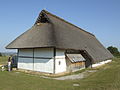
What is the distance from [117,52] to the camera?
5472 centimetres

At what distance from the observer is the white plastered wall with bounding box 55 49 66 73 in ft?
52.5

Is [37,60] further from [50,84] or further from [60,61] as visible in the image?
[50,84]

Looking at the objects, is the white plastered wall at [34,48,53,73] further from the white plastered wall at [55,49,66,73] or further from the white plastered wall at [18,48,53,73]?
the white plastered wall at [55,49,66,73]

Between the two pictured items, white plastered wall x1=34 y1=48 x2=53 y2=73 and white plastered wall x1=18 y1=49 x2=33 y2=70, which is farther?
white plastered wall x1=18 y1=49 x2=33 y2=70

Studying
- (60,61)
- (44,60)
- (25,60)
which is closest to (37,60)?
(44,60)

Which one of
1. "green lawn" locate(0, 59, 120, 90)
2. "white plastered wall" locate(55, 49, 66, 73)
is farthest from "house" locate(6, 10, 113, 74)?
"green lawn" locate(0, 59, 120, 90)

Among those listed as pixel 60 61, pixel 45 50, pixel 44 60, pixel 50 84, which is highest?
pixel 45 50

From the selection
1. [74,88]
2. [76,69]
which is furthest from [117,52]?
[74,88]

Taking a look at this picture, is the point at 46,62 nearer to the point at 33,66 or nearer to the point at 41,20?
the point at 33,66

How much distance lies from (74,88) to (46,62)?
7.07 meters

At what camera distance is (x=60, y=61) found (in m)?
16.7

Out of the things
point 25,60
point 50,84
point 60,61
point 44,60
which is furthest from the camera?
point 25,60

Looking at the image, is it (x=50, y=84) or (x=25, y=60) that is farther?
(x=25, y=60)

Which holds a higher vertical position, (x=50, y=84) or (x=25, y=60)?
(x=25, y=60)
